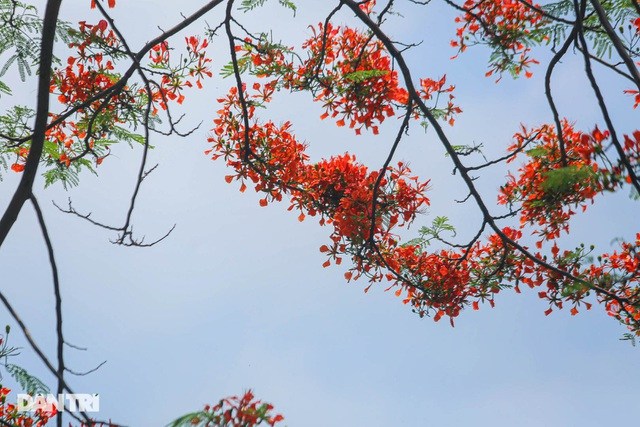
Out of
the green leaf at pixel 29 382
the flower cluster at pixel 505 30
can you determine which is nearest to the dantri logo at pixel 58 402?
the green leaf at pixel 29 382

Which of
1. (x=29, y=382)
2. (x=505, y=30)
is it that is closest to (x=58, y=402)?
(x=29, y=382)

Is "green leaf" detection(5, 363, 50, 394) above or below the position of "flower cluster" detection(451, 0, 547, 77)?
below

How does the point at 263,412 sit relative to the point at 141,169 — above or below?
below

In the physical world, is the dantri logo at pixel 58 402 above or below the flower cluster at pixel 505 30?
below

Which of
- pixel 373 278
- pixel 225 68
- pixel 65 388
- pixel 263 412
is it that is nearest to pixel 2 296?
pixel 65 388

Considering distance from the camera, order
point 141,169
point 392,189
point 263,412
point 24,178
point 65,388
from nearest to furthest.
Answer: point 263,412
point 65,388
point 24,178
point 141,169
point 392,189

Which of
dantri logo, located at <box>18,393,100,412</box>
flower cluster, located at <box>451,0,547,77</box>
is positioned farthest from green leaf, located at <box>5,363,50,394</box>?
flower cluster, located at <box>451,0,547,77</box>

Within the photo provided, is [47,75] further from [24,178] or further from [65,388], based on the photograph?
[65,388]

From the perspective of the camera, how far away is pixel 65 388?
209cm

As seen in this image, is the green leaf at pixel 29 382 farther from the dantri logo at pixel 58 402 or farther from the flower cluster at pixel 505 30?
the flower cluster at pixel 505 30

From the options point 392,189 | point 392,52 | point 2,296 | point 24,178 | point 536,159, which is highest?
point 536,159

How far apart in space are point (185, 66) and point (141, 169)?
2.19m

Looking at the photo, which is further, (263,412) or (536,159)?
(536,159)

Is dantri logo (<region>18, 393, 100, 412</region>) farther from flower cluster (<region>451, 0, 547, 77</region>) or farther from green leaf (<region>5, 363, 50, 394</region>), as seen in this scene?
flower cluster (<region>451, 0, 547, 77</region>)
